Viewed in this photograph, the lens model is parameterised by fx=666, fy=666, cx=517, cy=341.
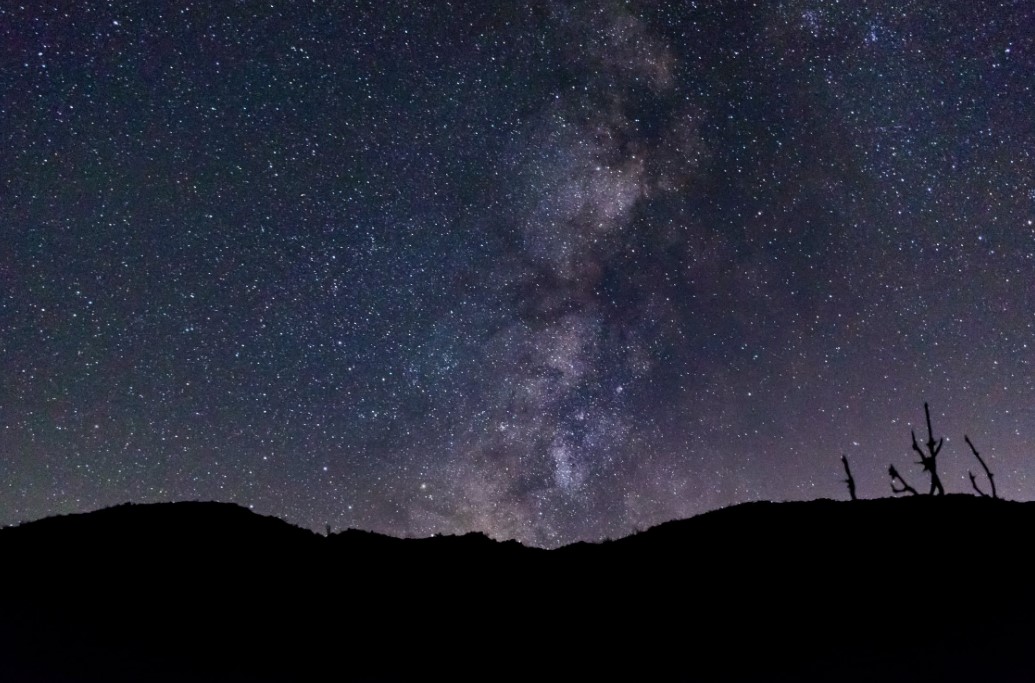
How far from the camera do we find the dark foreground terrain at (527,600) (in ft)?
28.4

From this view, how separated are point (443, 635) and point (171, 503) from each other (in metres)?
6.34

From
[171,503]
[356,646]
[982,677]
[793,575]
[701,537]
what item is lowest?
[982,677]

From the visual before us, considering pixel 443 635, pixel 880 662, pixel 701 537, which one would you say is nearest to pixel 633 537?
pixel 701 537

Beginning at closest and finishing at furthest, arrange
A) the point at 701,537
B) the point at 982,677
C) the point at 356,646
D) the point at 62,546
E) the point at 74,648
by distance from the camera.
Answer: the point at 982,677, the point at 74,648, the point at 356,646, the point at 62,546, the point at 701,537

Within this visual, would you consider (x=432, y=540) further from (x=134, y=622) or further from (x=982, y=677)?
(x=982, y=677)

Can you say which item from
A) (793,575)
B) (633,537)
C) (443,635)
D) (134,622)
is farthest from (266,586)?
(793,575)

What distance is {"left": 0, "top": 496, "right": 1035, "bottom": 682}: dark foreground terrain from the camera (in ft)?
28.4

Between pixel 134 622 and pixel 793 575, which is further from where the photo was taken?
pixel 793 575

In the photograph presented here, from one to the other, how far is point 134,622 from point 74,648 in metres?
1.12

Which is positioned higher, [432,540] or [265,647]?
[432,540]

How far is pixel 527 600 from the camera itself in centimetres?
1145

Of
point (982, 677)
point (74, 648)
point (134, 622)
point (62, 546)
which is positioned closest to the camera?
point (982, 677)

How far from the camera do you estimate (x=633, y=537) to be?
13.6 m

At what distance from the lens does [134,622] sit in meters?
9.33
